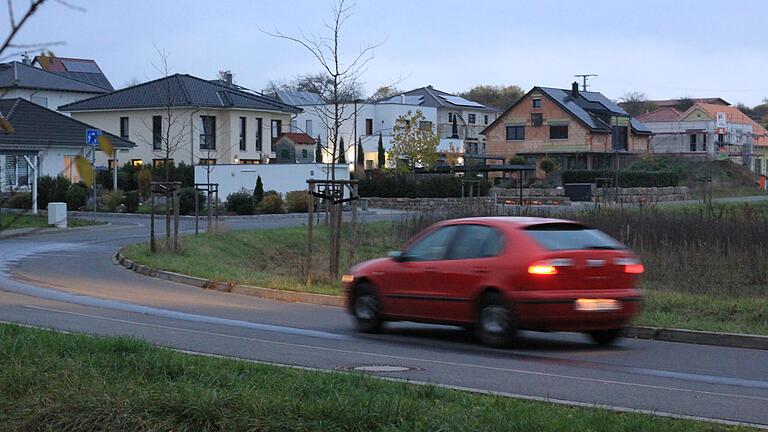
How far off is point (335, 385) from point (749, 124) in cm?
11377

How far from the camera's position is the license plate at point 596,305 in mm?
12844

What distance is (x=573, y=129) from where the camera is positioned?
91000 mm

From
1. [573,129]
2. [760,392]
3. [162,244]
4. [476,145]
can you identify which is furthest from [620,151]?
[760,392]

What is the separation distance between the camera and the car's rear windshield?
13.1m

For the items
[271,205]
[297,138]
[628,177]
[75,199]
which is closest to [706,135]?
[628,177]

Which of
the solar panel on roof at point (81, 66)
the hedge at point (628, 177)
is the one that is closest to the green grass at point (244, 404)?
the hedge at point (628, 177)

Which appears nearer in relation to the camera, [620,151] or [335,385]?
[335,385]

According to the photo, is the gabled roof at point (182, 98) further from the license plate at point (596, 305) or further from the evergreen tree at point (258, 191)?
the license plate at point (596, 305)

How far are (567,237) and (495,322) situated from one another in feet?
4.65

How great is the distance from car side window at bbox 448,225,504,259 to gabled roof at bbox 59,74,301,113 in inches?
2160

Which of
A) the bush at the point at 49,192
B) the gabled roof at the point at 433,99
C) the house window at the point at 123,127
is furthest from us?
the gabled roof at the point at 433,99

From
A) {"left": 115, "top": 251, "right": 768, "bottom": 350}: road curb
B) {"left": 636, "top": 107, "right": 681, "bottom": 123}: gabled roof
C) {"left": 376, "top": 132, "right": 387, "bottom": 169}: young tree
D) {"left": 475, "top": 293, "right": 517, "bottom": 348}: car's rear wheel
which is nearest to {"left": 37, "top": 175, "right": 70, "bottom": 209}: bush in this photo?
{"left": 115, "top": 251, "right": 768, "bottom": 350}: road curb

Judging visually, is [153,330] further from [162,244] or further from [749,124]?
[749,124]

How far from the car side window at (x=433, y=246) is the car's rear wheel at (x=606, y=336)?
223cm
